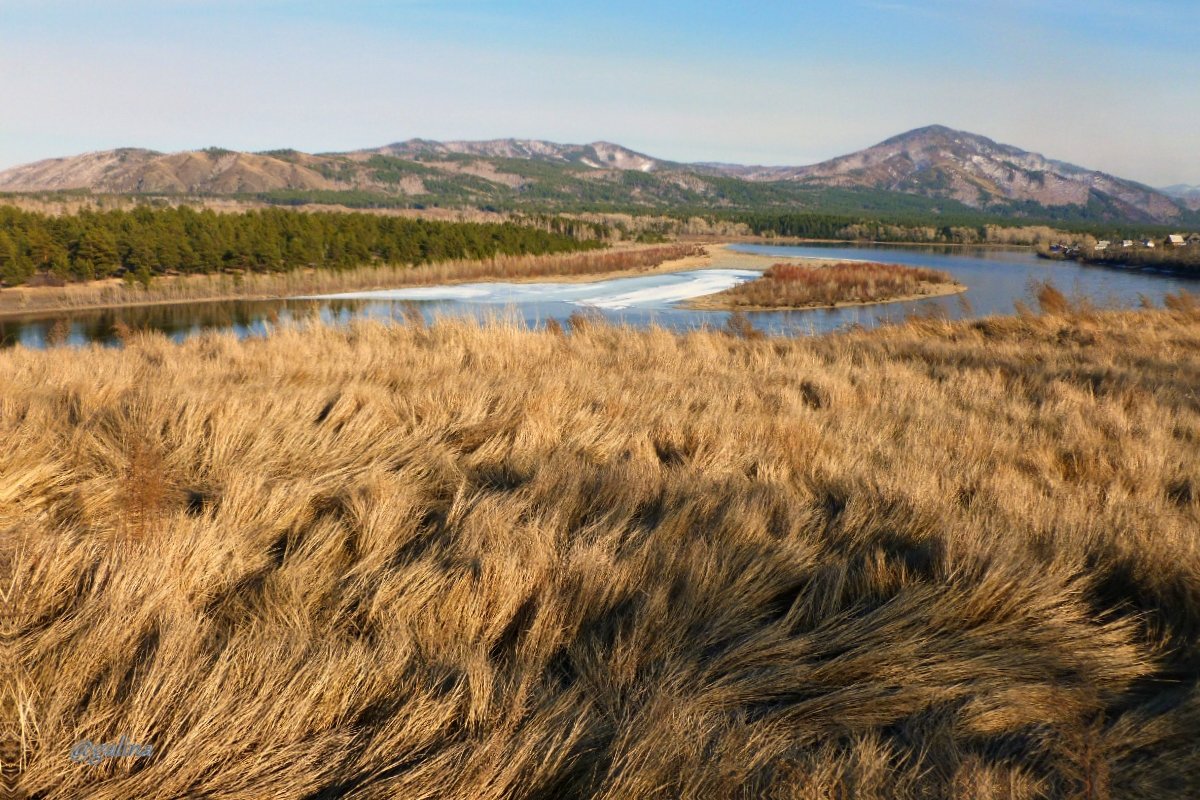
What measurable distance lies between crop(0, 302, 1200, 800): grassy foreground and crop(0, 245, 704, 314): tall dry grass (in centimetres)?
3785

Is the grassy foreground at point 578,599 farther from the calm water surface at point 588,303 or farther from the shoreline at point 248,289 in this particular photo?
the shoreline at point 248,289

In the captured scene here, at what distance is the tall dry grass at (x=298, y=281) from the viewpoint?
118 ft

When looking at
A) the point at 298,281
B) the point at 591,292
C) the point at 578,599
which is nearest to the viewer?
the point at 578,599

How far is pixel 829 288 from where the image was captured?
34.1 meters

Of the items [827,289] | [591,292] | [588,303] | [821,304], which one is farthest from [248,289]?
[827,289]

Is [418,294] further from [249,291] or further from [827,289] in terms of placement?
[827,289]

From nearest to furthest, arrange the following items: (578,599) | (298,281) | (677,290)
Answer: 1. (578,599)
2. (677,290)
3. (298,281)

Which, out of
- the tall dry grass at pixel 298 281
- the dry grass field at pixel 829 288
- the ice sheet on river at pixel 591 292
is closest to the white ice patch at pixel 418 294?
the ice sheet on river at pixel 591 292

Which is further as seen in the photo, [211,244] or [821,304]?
[211,244]

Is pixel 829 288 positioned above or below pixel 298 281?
above

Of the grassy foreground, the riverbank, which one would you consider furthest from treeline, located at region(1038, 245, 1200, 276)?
the grassy foreground

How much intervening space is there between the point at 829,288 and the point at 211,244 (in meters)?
34.1

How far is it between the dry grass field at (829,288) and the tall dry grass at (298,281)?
15967mm

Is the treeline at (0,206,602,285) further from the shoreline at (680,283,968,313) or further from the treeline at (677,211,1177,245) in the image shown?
the treeline at (677,211,1177,245)
